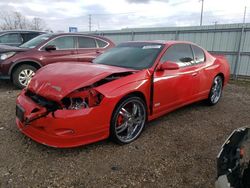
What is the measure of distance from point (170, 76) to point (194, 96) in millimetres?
1063

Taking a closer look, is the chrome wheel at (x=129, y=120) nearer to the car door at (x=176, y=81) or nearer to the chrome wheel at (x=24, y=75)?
the car door at (x=176, y=81)

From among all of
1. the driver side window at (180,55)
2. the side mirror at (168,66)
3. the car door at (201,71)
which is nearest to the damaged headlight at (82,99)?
the side mirror at (168,66)

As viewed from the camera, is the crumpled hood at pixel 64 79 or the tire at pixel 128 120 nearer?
the crumpled hood at pixel 64 79

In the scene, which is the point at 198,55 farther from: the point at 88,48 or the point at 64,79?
the point at 88,48

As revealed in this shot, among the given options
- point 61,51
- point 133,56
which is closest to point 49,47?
point 61,51

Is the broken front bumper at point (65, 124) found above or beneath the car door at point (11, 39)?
beneath

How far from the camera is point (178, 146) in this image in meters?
3.42

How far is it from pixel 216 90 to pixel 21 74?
17.1 feet

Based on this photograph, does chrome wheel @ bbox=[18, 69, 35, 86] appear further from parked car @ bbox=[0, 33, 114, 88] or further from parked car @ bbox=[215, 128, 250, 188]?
parked car @ bbox=[215, 128, 250, 188]

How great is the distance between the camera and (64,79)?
3092 millimetres

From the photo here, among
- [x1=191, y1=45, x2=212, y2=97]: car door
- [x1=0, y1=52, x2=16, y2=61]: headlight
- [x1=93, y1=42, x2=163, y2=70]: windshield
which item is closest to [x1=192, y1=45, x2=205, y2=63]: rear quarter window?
[x1=191, y1=45, x2=212, y2=97]: car door

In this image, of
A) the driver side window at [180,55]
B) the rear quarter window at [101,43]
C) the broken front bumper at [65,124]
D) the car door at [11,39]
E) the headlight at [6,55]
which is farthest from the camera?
the car door at [11,39]

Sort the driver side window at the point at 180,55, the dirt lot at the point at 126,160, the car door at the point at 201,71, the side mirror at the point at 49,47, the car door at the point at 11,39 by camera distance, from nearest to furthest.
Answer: the dirt lot at the point at 126,160 < the driver side window at the point at 180,55 < the car door at the point at 201,71 < the side mirror at the point at 49,47 < the car door at the point at 11,39

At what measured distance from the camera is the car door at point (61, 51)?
261 inches
